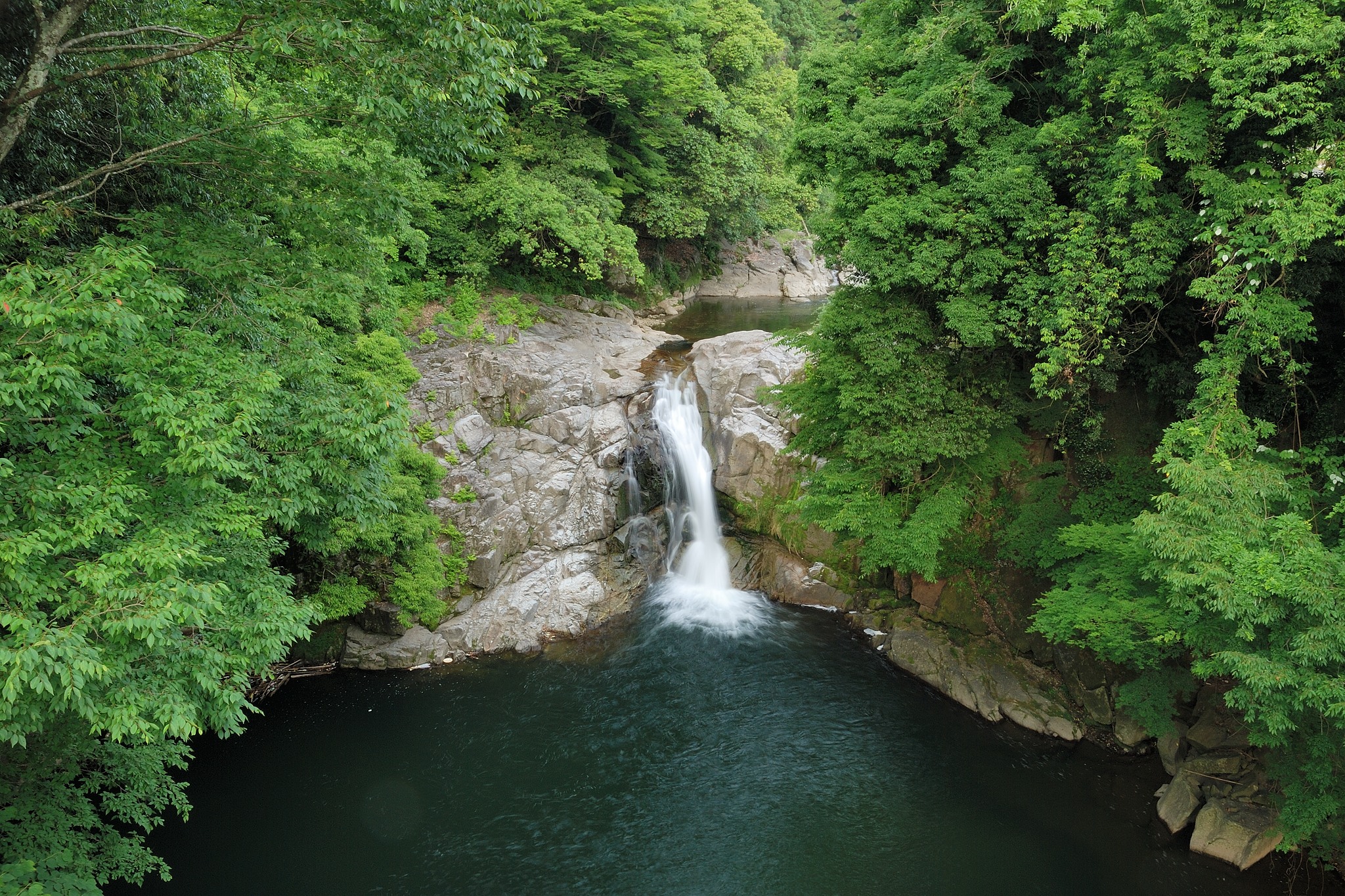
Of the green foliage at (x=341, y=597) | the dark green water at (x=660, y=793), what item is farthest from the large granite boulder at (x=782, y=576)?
the green foliage at (x=341, y=597)

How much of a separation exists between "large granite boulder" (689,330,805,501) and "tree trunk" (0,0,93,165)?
13611mm

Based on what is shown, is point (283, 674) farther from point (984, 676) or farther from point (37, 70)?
point (984, 676)

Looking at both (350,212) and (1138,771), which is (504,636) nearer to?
(350,212)

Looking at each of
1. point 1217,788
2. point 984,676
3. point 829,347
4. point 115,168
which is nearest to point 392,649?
point 115,168

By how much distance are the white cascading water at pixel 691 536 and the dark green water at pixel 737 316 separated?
6.72 metres

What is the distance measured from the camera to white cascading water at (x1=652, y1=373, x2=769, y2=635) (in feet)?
56.9

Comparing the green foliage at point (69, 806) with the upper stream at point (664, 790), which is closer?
the green foliage at point (69, 806)

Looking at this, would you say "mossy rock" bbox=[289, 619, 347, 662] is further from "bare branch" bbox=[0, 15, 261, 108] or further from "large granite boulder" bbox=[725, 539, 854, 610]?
"bare branch" bbox=[0, 15, 261, 108]

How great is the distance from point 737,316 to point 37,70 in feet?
84.7

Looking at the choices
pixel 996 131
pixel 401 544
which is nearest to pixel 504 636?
pixel 401 544

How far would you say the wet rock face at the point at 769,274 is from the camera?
36531mm

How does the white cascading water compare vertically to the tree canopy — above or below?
below

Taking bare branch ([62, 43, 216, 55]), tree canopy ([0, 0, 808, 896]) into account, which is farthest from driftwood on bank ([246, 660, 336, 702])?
bare branch ([62, 43, 216, 55])

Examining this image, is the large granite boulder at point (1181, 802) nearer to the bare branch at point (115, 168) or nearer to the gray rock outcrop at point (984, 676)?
the gray rock outcrop at point (984, 676)
